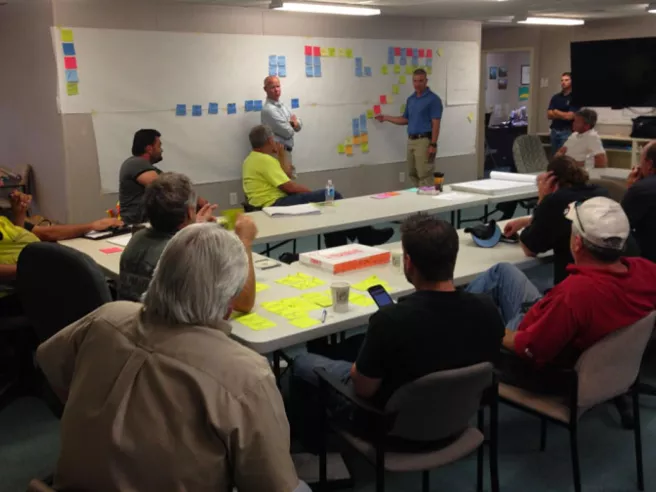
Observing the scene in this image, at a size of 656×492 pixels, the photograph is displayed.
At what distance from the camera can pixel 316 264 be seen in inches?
121

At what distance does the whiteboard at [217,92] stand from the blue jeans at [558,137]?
1.65 m

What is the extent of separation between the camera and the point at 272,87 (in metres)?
6.45

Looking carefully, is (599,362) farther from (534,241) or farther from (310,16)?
(310,16)

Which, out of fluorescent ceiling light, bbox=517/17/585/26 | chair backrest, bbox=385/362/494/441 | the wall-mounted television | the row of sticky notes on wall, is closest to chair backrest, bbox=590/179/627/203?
chair backrest, bbox=385/362/494/441

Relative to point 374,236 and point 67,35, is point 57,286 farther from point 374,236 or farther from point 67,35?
point 67,35

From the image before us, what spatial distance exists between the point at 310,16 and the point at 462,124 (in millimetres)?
2830

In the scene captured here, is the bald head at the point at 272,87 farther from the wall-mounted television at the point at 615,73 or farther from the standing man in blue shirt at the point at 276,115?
the wall-mounted television at the point at 615,73

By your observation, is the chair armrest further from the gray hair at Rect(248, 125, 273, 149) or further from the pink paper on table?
the gray hair at Rect(248, 125, 273, 149)

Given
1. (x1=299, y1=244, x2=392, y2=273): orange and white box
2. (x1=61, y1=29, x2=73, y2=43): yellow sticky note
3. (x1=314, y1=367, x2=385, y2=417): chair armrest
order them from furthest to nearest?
1. (x1=61, y1=29, x2=73, y2=43): yellow sticky note
2. (x1=299, y1=244, x2=392, y2=273): orange and white box
3. (x1=314, y1=367, x2=385, y2=417): chair armrest

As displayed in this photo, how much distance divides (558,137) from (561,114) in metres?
0.37

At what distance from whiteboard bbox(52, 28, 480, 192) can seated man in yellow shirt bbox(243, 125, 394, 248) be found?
148 centimetres

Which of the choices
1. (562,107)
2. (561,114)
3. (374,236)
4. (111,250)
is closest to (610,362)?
(111,250)

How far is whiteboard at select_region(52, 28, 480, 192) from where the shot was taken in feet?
18.7

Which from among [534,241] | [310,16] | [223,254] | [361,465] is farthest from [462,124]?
[223,254]
